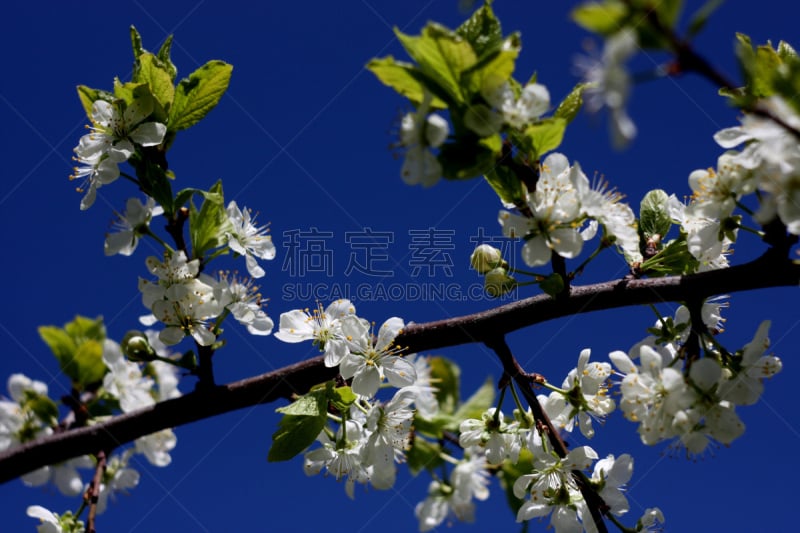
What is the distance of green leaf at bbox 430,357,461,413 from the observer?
3.49 metres

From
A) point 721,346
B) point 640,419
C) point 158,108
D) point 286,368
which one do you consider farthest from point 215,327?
point 721,346

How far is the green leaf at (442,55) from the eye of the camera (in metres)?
1.45

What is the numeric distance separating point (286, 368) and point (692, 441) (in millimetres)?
1112

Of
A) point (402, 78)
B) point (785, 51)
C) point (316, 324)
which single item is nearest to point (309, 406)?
point (316, 324)

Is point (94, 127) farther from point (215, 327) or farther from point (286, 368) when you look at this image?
point (286, 368)

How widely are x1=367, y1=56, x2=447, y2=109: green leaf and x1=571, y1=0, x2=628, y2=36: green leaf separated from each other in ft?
1.48

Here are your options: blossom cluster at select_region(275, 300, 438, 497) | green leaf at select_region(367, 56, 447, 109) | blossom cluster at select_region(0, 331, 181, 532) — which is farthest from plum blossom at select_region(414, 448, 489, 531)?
green leaf at select_region(367, 56, 447, 109)

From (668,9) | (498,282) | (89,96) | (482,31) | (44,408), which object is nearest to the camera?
(668,9)

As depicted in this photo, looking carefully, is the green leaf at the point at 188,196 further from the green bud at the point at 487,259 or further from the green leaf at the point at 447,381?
the green leaf at the point at 447,381

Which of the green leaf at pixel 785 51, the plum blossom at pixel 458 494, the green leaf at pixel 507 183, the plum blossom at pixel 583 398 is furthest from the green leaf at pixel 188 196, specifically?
the plum blossom at pixel 458 494

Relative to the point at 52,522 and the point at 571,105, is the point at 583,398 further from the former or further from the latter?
the point at 52,522

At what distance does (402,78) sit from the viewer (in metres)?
1.48

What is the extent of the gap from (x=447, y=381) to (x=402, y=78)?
2289 mm

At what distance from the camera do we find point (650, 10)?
1074 mm
